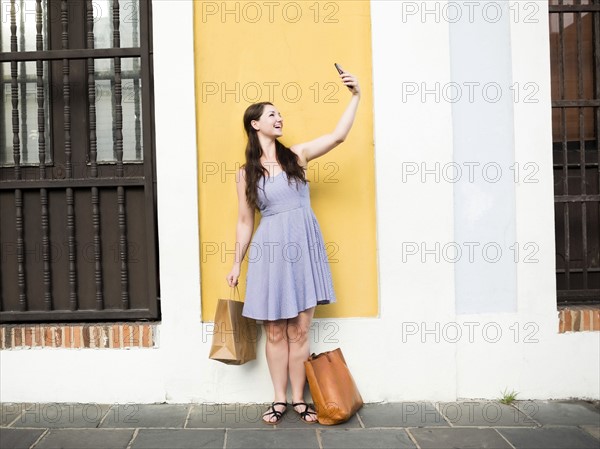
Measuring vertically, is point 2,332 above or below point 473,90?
below

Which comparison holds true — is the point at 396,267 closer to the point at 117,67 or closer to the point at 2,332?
the point at 117,67

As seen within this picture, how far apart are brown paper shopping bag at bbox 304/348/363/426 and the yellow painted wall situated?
44 cm

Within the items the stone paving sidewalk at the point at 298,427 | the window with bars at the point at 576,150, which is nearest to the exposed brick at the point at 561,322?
the window with bars at the point at 576,150

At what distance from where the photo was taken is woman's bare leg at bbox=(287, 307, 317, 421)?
4.30 m

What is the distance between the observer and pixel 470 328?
4.57m

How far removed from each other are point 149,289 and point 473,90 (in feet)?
8.90

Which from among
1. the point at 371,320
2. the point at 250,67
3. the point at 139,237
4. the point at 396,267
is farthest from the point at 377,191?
the point at 139,237

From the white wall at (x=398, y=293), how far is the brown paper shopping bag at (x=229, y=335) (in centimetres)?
33

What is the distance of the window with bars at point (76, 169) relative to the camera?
4594 millimetres

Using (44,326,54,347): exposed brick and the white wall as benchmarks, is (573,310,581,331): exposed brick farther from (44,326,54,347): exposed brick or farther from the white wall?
(44,326,54,347): exposed brick

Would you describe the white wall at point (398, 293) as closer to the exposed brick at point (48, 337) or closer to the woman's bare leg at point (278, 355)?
the exposed brick at point (48, 337)

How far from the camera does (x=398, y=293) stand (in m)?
4.55

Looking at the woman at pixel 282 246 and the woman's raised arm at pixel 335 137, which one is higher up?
the woman's raised arm at pixel 335 137

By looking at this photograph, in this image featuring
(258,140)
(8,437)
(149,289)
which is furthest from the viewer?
(149,289)
